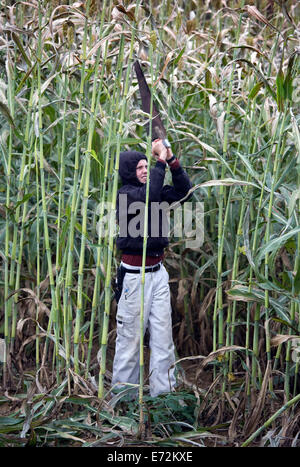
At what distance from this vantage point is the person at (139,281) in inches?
99.8

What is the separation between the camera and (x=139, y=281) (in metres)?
2.55

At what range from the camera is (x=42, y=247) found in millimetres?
3111

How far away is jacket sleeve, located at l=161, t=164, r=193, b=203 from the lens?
98.9 inches

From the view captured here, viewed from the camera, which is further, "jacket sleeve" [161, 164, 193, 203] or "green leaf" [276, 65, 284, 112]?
"jacket sleeve" [161, 164, 193, 203]

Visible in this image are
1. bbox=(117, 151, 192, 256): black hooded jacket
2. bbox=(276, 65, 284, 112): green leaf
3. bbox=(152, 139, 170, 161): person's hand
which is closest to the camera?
bbox=(276, 65, 284, 112): green leaf

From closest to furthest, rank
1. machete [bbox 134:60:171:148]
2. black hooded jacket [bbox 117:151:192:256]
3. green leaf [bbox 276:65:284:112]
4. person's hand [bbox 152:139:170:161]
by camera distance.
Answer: green leaf [bbox 276:65:284:112] < machete [bbox 134:60:171:148] < person's hand [bbox 152:139:170:161] < black hooded jacket [bbox 117:151:192:256]

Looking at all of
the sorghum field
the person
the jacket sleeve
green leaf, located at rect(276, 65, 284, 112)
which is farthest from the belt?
green leaf, located at rect(276, 65, 284, 112)

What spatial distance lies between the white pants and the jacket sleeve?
34 centimetres

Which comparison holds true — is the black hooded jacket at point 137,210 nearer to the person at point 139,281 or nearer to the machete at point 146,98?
the person at point 139,281

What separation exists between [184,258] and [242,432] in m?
1.06

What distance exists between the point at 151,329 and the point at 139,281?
0.24 meters

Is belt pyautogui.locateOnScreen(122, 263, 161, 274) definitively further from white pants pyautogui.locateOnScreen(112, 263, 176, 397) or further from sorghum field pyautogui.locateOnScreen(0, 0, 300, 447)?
sorghum field pyautogui.locateOnScreen(0, 0, 300, 447)

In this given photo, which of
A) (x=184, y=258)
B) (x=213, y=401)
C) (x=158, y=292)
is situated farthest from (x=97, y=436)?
(x=184, y=258)
